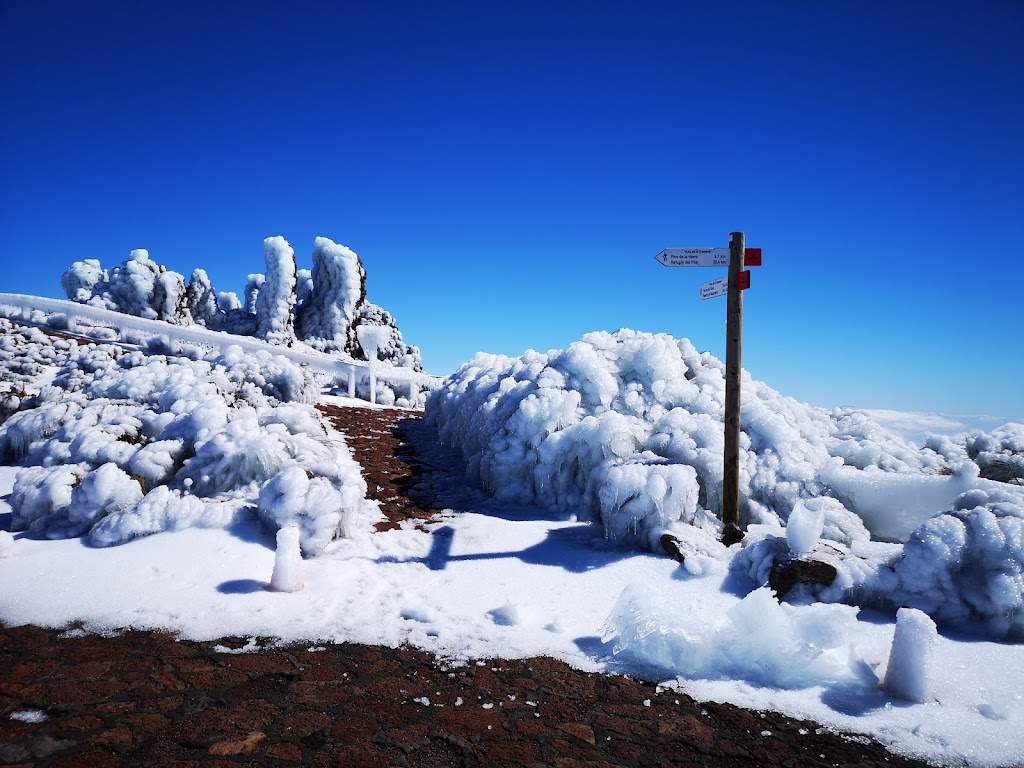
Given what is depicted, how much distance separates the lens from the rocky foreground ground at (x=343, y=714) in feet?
8.63

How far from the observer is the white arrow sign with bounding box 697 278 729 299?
18.4 feet

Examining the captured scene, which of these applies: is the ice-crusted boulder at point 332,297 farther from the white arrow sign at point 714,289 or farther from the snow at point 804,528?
the snow at point 804,528

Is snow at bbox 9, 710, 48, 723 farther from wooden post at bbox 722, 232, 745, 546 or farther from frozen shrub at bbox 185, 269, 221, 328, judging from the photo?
frozen shrub at bbox 185, 269, 221, 328

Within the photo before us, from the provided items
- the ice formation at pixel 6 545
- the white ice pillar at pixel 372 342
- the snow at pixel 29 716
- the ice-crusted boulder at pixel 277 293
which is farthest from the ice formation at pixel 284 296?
the snow at pixel 29 716

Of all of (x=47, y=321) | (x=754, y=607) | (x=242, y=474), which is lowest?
(x=754, y=607)

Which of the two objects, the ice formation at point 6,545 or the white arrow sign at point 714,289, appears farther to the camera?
the white arrow sign at point 714,289

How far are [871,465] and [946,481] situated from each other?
130cm

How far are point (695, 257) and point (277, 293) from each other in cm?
3519

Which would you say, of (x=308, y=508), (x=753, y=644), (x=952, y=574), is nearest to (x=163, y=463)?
(x=308, y=508)

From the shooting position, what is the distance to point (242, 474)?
6.29 metres

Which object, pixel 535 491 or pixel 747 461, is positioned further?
pixel 535 491

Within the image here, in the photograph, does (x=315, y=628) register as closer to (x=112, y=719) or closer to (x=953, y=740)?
(x=112, y=719)

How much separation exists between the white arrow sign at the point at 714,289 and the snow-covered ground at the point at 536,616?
2.80 m

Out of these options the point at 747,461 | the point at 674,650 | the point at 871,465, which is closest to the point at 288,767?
the point at 674,650
